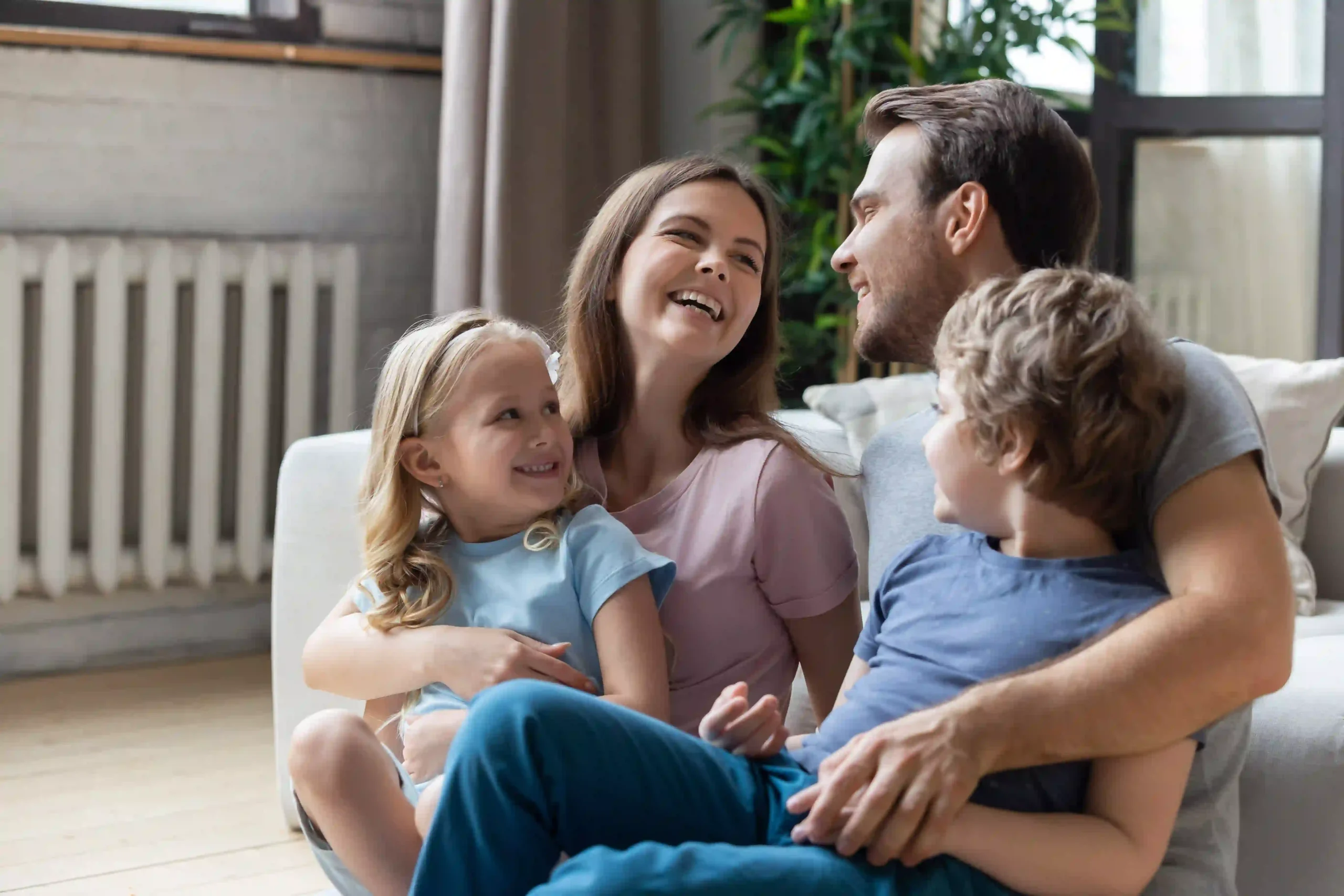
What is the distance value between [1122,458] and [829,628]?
0.46 metres

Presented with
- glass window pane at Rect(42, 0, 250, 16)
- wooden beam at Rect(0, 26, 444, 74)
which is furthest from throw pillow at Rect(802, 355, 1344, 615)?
glass window pane at Rect(42, 0, 250, 16)

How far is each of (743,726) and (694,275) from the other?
0.58 meters

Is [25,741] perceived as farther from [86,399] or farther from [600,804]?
[600,804]

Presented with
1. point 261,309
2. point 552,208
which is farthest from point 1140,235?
point 261,309

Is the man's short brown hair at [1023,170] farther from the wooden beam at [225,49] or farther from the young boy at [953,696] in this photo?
the wooden beam at [225,49]

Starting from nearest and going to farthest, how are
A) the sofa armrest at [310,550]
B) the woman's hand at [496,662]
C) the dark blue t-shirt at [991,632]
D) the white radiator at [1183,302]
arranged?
the dark blue t-shirt at [991,632]
the woman's hand at [496,662]
the sofa armrest at [310,550]
the white radiator at [1183,302]

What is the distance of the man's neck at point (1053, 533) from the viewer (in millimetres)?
1162

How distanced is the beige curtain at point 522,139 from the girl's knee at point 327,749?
172 cm

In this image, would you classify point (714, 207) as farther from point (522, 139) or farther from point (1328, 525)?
point (522, 139)

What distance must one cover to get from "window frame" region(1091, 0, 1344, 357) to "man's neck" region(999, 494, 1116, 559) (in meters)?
2.28

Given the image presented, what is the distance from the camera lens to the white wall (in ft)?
9.50

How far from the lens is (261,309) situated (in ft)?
9.89

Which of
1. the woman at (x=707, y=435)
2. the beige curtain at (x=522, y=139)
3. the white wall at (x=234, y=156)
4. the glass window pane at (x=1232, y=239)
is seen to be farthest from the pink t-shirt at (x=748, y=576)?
the glass window pane at (x=1232, y=239)

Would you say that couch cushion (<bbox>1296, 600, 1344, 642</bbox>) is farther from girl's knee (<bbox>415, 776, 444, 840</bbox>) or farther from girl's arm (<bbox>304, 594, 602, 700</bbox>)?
girl's knee (<bbox>415, 776, 444, 840</bbox>)
